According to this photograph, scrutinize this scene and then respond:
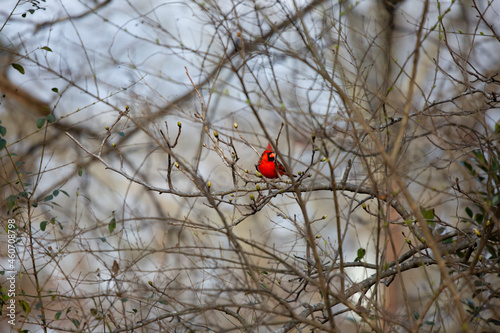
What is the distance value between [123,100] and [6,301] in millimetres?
1569

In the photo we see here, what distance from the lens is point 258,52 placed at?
2.68 meters

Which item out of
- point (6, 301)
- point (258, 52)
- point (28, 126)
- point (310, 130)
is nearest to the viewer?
point (310, 130)

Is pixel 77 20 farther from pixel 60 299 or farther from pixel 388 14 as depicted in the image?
pixel 60 299

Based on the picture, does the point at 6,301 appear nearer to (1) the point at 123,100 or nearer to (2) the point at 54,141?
(1) the point at 123,100

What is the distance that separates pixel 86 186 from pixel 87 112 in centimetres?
118

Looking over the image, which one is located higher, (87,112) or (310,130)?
(87,112)

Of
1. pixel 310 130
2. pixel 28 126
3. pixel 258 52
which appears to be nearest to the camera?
pixel 310 130

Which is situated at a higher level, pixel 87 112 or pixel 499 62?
pixel 87 112

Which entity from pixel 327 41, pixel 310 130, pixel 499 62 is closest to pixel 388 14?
pixel 499 62

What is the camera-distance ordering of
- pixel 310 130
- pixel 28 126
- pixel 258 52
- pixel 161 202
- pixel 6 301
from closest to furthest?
pixel 310 130 < pixel 258 52 < pixel 6 301 < pixel 28 126 < pixel 161 202

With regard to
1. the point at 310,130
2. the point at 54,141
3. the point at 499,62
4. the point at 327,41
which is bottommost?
the point at 310,130

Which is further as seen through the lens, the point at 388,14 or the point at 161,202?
the point at 161,202

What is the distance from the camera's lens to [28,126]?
21.7 feet

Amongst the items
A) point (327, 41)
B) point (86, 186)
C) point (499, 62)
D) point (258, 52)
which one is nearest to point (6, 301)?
point (258, 52)
